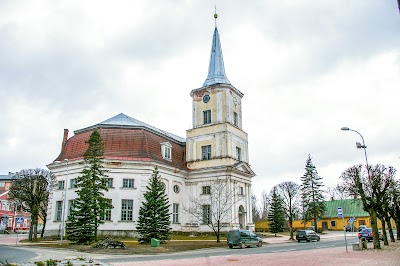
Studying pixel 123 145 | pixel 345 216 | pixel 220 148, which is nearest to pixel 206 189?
pixel 220 148

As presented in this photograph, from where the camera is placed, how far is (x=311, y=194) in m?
69.6

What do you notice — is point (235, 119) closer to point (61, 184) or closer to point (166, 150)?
point (166, 150)

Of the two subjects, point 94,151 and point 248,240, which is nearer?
point 248,240

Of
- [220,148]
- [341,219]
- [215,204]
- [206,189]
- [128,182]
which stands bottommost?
[341,219]

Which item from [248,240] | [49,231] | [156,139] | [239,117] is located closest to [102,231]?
[49,231]

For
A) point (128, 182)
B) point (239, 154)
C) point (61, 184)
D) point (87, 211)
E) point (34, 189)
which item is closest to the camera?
point (87, 211)

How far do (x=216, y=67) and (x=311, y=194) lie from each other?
33.4 meters

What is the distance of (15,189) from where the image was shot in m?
44.7

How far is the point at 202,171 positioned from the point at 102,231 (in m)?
14.7

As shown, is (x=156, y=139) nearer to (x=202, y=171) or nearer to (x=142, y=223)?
(x=202, y=171)

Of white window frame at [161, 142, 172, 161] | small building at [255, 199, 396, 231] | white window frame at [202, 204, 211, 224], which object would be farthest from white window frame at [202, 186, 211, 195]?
small building at [255, 199, 396, 231]

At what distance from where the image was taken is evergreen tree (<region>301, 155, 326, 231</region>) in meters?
66.4

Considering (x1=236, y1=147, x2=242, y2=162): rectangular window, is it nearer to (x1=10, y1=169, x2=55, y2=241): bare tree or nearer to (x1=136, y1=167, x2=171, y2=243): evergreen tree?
(x1=136, y1=167, x2=171, y2=243): evergreen tree

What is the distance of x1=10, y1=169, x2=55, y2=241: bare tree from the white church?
1.46m
